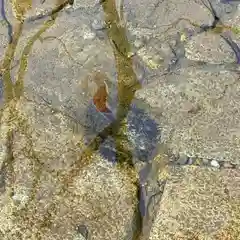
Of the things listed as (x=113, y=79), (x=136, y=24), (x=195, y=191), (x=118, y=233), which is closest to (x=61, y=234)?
(x=118, y=233)

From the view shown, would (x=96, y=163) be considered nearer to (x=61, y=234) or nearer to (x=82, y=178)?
(x=82, y=178)

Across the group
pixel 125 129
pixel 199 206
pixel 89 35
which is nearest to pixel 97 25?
pixel 89 35

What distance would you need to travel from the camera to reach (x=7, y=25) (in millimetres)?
3502

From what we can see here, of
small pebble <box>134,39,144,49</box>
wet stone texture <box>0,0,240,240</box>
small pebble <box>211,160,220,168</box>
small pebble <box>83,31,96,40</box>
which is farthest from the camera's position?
small pebble <box>83,31,96,40</box>

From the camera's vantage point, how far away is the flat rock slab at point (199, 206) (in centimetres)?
222

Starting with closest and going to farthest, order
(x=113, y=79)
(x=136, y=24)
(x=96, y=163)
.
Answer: (x=96, y=163) → (x=113, y=79) → (x=136, y=24)

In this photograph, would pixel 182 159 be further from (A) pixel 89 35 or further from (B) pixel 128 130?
(A) pixel 89 35

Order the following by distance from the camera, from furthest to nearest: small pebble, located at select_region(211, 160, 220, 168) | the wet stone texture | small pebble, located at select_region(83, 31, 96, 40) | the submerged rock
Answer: small pebble, located at select_region(83, 31, 96, 40), the submerged rock, small pebble, located at select_region(211, 160, 220, 168), the wet stone texture

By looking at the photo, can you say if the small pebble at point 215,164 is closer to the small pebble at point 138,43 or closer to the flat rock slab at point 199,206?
the flat rock slab at point 199,206

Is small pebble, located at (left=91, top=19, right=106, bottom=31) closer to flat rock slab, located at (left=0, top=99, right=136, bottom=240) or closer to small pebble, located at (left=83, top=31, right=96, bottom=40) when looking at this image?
small pebble, located at (left=83, top=31, right=96, bottom=40)

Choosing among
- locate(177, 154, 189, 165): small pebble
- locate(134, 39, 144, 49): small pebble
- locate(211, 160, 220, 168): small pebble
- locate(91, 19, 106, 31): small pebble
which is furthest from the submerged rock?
locate(91, 19, 106, 31): small pebble

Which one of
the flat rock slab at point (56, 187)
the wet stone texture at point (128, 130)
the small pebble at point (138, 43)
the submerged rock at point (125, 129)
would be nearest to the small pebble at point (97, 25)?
the wet stone texture at point (128, 130)

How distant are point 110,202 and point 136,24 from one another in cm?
152

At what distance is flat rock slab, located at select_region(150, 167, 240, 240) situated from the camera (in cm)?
222
